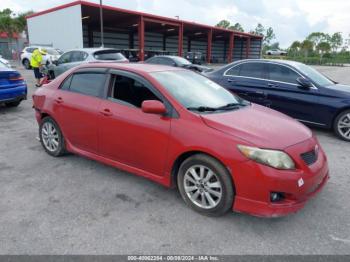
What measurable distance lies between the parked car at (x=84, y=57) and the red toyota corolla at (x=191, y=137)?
23.9 ft

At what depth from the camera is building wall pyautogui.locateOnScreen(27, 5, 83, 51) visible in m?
24.4

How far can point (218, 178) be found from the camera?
2.98 meters

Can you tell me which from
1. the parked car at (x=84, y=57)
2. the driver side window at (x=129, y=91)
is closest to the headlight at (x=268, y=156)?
the driver side window at (x=129, y=91)

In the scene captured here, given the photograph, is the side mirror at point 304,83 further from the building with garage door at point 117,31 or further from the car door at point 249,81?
the building with garage door at point 117,31

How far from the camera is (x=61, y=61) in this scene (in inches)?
485

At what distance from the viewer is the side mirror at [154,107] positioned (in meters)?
3.24

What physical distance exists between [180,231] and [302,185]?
1.24m

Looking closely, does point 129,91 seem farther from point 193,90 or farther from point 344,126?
point 344,126

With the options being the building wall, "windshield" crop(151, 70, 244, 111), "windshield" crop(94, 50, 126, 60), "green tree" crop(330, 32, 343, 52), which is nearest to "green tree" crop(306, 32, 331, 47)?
"green tree" crop(330, 32, 343, 52)

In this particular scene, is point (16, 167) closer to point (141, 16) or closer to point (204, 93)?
point (204, 93)

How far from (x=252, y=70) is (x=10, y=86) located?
5957mm

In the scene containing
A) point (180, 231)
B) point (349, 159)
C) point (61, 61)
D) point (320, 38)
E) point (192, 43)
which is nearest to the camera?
point (180, 231)

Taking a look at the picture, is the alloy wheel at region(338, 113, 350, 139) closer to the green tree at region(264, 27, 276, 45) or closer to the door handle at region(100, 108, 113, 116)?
the door handle at region(100, 108, 113, 116)

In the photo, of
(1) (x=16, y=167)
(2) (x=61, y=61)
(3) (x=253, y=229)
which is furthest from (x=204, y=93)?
(2) (x=61, y=61)
